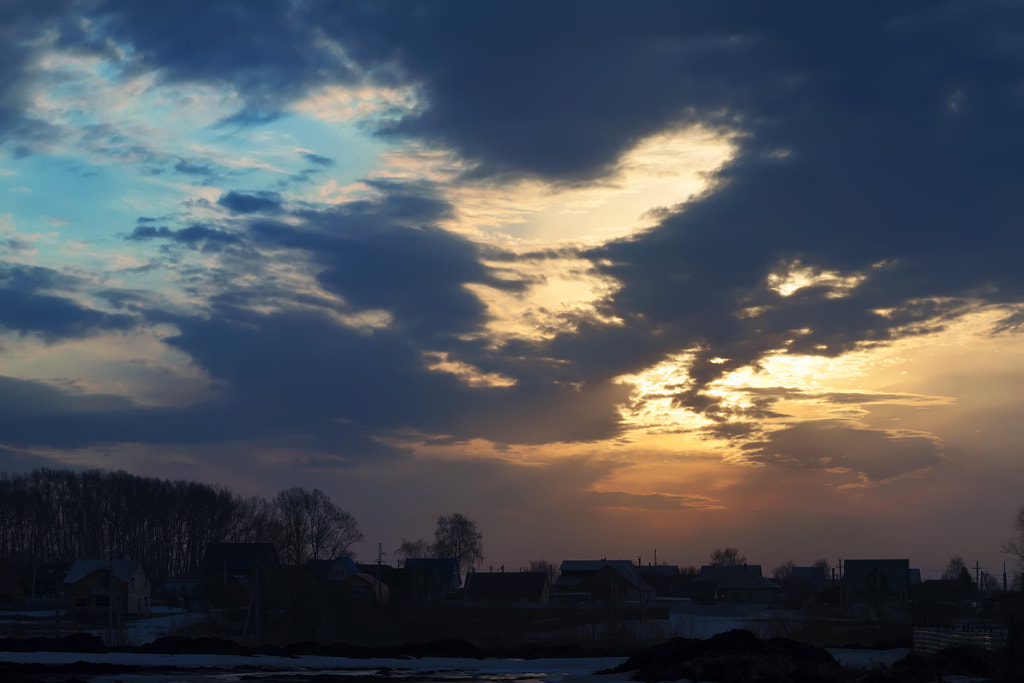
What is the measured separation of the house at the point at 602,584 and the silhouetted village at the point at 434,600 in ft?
0.90

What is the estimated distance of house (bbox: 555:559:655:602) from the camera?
121500 millimetres

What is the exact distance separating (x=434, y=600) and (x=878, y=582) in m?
57.1

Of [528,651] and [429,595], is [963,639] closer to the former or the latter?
[528,651]

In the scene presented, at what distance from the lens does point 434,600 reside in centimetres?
10294

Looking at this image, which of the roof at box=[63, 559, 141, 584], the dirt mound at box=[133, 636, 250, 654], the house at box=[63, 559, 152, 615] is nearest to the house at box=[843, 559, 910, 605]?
the house at box=[63, 559, 152, 615]

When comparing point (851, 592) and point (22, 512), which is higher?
point (22, 512)

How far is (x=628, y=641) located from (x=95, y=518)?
375 ft

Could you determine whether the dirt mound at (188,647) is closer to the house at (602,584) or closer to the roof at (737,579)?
the house at (602,584)

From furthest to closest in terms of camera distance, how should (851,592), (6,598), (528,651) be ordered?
(851,592)
(6,598)
(528,651)

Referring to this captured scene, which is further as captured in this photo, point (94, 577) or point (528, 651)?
point (94, 577)

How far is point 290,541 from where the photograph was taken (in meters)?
134

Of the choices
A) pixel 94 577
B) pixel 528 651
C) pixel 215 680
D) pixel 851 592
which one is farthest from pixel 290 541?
pixel 215 680

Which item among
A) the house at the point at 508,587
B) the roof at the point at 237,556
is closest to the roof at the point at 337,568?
the roof at the point at 237,556

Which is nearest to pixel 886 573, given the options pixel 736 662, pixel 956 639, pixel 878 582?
pixel 878 582
